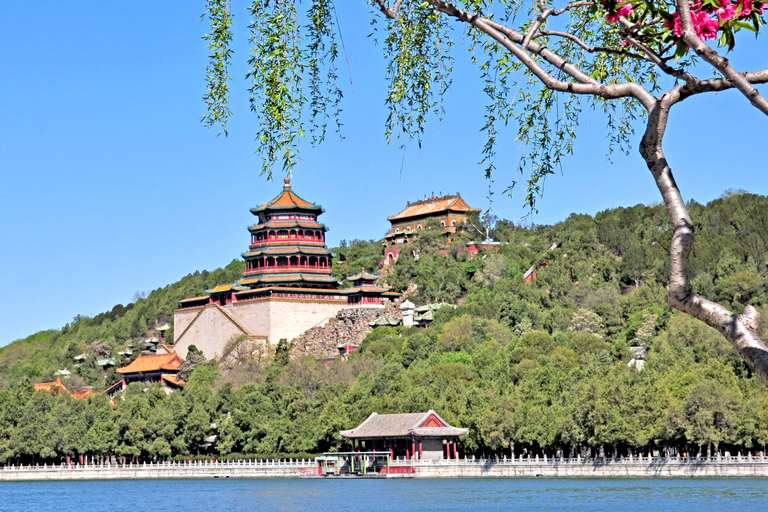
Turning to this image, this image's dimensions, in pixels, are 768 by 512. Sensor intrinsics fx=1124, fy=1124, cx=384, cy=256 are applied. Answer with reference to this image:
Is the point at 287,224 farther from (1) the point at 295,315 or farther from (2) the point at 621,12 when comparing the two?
(2) the point at 621,12

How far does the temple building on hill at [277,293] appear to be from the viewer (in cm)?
7481

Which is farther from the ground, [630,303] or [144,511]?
[630,303]

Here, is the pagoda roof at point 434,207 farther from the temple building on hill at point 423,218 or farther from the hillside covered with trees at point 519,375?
the hillside covered with trees at point 519,375

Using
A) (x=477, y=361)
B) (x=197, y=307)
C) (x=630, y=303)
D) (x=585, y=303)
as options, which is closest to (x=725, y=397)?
(x=477, y=361)

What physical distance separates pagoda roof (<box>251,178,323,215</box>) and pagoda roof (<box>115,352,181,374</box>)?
11.9 m

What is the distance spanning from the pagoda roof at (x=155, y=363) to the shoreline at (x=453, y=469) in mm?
8883

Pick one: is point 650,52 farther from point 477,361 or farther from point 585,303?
point 585,303

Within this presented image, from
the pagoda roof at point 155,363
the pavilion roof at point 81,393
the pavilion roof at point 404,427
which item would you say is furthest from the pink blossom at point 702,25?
the pavilion roof at point 81,393

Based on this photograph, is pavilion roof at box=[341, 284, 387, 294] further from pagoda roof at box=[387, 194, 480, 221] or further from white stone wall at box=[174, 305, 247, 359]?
pagoda roof at box=[387, 194, 480, 221]

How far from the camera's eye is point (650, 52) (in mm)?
7059

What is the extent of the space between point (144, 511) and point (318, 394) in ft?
64.8

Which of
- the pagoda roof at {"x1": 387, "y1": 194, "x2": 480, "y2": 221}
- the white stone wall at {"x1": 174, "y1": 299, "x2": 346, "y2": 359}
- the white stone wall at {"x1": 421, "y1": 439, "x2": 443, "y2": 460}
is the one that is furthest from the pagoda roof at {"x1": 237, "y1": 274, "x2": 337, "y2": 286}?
the pagoda roof at {"x1": 387, "y1": 194, "x2": 480, "y2": 221}

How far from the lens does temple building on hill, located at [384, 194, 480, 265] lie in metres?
101

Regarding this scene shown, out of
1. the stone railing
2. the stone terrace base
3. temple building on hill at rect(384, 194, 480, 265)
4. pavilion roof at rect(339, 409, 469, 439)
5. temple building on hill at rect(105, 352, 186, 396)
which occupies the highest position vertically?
temple building on hill at rect(384, 194, 480, 265)
